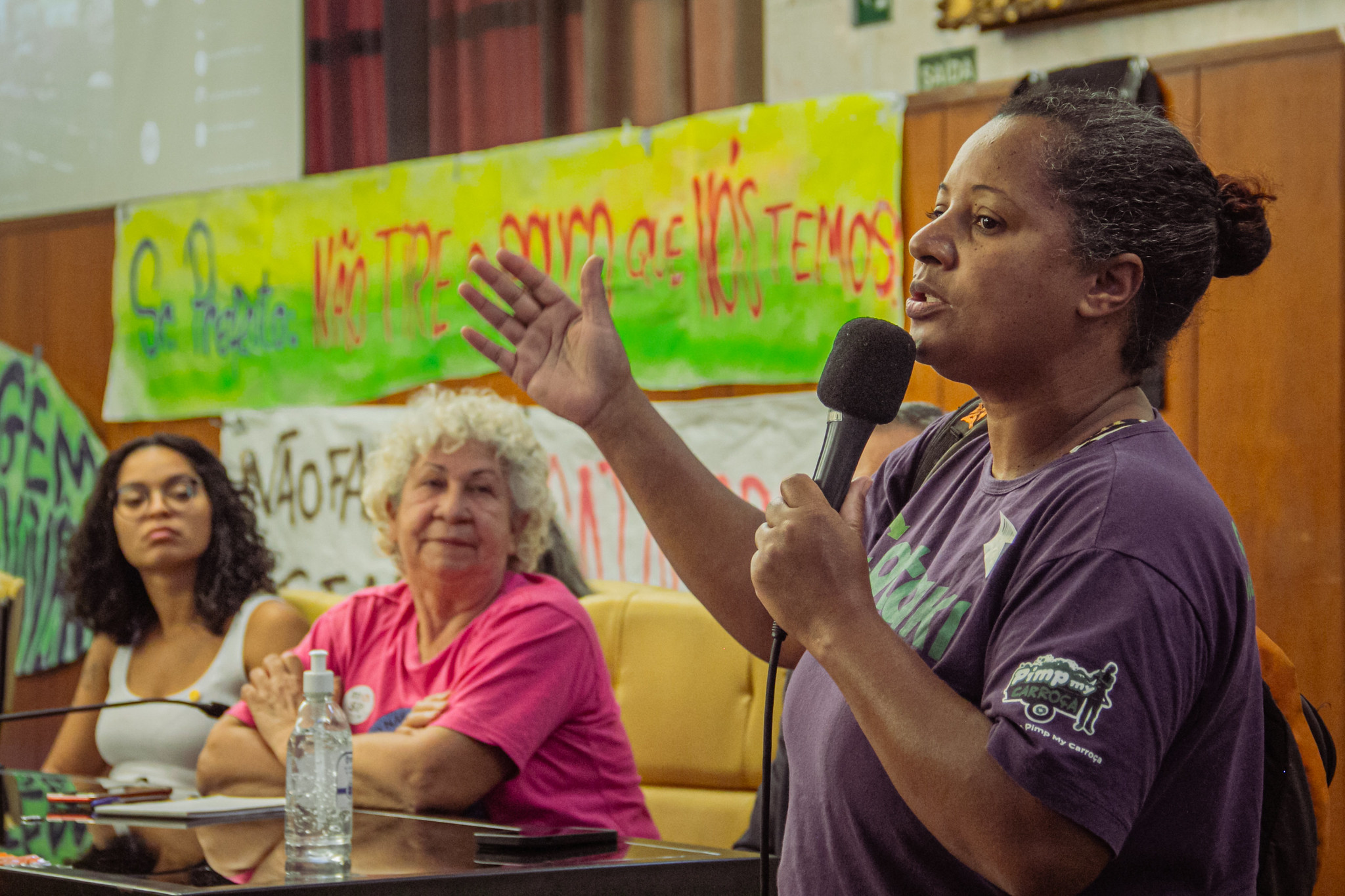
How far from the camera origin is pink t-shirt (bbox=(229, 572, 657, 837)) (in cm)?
214

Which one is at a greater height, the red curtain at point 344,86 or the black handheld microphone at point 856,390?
the red curtain at point 344,86

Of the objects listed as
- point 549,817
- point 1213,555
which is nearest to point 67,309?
point 549,817

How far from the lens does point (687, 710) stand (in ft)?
9.14

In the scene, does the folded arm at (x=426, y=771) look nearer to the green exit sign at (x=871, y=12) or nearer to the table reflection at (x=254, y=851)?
the table reflection at (x=254, y=851)

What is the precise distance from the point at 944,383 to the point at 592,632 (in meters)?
0.97

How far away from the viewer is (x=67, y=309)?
4402 millimetres

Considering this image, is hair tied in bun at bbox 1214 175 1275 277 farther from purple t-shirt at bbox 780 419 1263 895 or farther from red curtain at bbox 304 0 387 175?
red curtain at bbox 304 0 387 175

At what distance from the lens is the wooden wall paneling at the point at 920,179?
2.85m

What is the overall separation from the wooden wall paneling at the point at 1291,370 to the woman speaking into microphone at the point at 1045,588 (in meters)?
1.43

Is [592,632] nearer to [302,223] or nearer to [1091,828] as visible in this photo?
[1091,828]

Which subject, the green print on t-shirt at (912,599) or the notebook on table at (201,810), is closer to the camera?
the green print on t-shirt at (912,599)

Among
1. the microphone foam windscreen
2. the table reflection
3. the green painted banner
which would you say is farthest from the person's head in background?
the green painted banner

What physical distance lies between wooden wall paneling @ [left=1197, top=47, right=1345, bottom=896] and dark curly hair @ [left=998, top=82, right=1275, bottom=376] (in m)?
1.43

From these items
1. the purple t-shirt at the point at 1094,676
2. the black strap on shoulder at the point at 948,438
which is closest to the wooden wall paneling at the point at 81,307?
the black strap on shoulder at the point at 948,438
